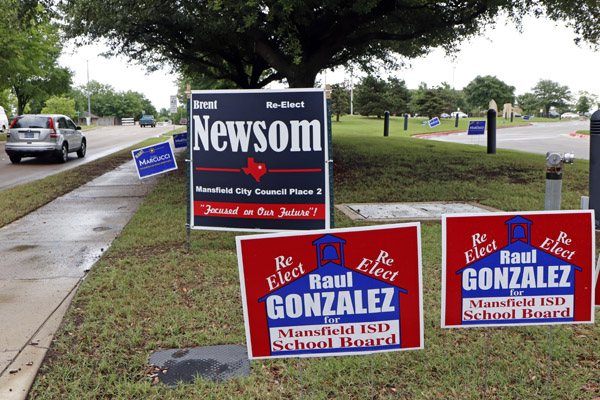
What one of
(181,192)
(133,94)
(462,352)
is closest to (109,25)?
(181,192)

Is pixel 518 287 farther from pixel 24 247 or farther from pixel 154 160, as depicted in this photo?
pixel 154 160

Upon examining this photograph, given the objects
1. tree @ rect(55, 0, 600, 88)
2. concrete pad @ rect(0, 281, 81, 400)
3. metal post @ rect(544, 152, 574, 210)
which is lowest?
concrete pad @ rect(0, 281, 81, 400)

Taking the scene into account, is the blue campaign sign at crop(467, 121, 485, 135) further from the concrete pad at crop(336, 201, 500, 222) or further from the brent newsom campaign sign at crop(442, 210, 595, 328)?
the brent newsom campaign sign at crop(442, 210, 595, 328)

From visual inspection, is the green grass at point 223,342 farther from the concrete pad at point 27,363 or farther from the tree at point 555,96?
the tree at point 555,96

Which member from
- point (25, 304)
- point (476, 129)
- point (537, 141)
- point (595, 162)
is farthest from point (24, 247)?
point (537, 141)

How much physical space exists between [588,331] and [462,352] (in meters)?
1.11

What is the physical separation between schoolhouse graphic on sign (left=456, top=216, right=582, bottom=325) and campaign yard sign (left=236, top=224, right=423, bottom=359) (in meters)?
0.39

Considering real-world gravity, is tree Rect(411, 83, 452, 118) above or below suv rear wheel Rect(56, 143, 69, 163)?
above

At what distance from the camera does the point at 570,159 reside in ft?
17.0

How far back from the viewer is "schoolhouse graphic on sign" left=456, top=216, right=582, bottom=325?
2.82 meters

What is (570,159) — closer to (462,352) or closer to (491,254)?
(462,352)

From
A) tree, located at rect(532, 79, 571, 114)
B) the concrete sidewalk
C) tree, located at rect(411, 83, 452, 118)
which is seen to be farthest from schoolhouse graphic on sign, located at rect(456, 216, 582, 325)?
tree, located at rect(532, 79, 571, 114)

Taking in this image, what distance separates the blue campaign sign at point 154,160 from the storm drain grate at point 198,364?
6811mm

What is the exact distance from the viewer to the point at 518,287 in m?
2.86
